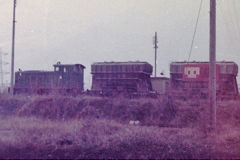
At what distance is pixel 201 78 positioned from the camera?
2700 cm

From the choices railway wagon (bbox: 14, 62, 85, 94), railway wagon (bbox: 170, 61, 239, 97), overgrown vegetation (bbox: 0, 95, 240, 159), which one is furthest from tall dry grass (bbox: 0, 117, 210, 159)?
railway wagon (bbox: 14, 62, 85, 94)

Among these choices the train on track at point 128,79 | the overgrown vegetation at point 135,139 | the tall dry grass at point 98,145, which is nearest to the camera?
the tall dry grass at point 98,145

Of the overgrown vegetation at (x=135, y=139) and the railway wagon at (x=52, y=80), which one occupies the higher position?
the railway wagon at (x=52, y=80)

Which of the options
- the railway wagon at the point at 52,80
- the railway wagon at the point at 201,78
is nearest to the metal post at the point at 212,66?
the railway wagon at the point at 201,78

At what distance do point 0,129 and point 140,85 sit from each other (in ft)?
57.4

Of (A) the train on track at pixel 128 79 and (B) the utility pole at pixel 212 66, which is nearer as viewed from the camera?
(B) the utility pole at pixel 212 66

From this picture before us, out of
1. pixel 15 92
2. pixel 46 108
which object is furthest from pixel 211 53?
pixel 15 92

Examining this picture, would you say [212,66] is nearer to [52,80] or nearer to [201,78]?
[201,78]

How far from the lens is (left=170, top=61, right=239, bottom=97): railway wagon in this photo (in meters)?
26.5

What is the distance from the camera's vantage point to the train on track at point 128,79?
88.0 ft

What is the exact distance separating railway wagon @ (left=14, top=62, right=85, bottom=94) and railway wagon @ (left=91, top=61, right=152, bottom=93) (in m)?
2.40

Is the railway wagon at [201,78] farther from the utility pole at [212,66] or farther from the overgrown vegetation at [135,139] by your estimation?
the utility pole at [212,66]

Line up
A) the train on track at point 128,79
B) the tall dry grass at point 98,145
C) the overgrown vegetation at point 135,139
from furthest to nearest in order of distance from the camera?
the train on track at point 128,79
the overgrown vegetation at point 135,139
the tall dry grass at point 98,145

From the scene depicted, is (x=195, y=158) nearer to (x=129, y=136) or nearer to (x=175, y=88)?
(x=129, y=136)
